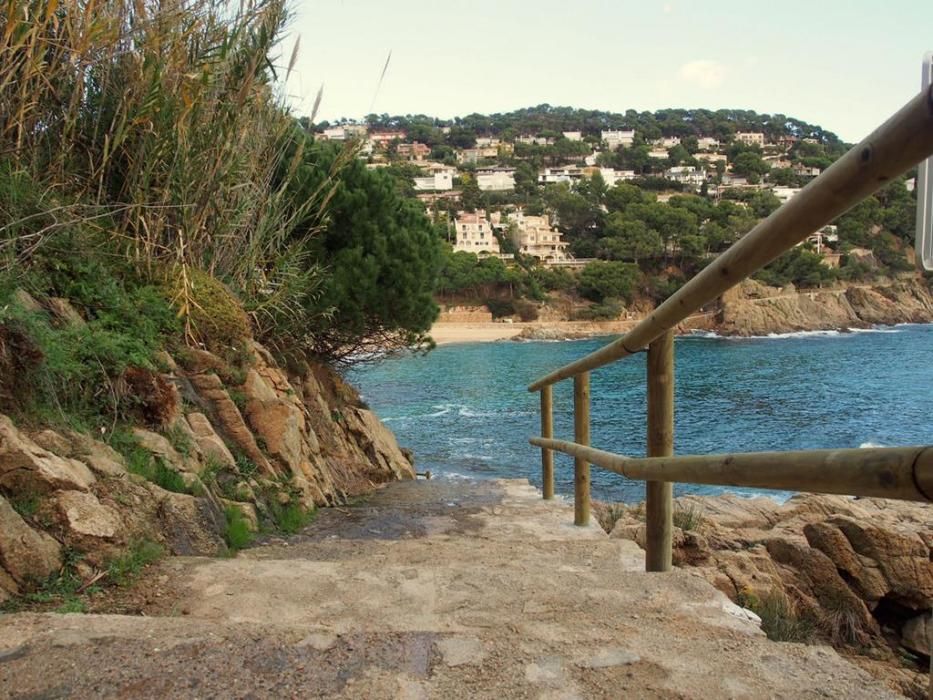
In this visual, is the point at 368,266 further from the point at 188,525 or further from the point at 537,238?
the point at 537,238

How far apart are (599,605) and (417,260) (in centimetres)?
808

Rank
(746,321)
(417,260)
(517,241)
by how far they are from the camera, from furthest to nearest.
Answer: (517,241), (746,321), (417,260)

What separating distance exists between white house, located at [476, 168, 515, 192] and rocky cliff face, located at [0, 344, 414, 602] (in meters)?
102

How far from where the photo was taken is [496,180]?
4313 inches

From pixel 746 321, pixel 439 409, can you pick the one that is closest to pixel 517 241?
pixel 746 321

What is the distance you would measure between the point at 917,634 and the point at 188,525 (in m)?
4.40

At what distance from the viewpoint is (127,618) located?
6.72ft

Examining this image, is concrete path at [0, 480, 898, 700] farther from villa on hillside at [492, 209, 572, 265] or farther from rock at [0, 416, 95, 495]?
villa on hillside at [492, 209, 572, 265]

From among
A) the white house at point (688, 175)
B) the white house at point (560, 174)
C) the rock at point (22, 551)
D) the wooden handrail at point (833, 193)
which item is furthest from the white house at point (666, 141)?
the rock at point (22, 551)

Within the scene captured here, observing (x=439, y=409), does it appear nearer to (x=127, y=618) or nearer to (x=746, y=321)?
(x=127, y=618)

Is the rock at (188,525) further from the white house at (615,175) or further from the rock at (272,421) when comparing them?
the white house at (615,175)

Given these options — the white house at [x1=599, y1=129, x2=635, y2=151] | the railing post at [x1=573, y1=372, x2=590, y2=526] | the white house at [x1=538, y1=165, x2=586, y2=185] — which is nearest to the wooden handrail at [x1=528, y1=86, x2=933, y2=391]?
the railing post at [x1=573, y1=372, x2=590, y2=526]

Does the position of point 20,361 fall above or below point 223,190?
below

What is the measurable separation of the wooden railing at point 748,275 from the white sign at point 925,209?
6 cm
